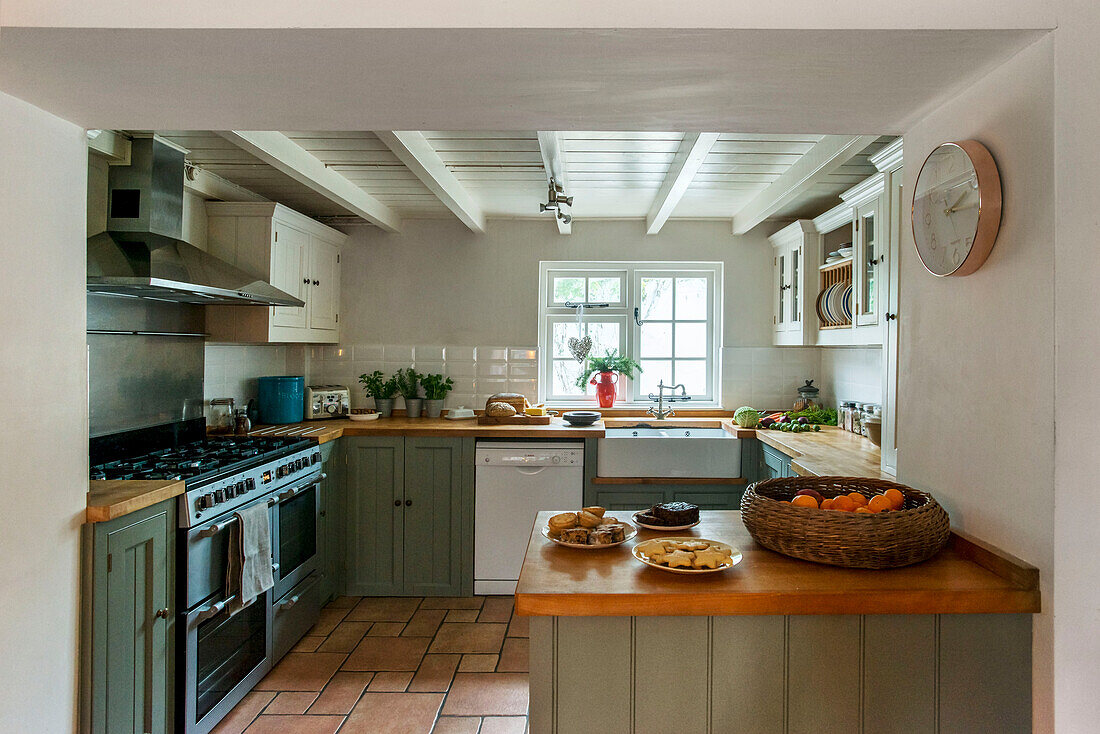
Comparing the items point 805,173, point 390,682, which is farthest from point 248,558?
point 805,173

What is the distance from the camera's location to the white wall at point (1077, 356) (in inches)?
49.7

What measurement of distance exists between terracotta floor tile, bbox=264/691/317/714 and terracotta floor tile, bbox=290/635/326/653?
1.30 ft

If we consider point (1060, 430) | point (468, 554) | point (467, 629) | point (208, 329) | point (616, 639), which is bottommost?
point (467, 629)

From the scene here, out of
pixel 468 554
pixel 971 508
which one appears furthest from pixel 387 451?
pixel 971 508

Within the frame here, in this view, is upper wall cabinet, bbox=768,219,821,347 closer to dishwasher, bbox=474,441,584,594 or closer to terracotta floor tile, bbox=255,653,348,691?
dishwasher, bbox=474,441,584,594

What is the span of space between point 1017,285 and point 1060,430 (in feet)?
1.06

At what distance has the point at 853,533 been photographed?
4.81 feet

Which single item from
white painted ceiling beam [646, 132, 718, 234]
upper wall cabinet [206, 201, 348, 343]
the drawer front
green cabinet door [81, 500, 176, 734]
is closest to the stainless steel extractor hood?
upper wall cabinet [206, 201, 348, 343]

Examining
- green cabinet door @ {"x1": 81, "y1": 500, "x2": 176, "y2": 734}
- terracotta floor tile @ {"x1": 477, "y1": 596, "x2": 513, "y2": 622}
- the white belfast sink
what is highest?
the white belfast sink

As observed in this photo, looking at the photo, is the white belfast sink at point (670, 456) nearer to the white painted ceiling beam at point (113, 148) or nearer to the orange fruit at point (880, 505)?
the orange fruit at point (880, 505)

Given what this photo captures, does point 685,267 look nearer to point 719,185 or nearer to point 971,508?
point 719,185

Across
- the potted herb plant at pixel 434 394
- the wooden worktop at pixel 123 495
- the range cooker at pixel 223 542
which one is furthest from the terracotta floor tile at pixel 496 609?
the wooden worktop at pixel 123 495

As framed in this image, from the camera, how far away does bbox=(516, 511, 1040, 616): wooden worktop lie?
137 centimetres

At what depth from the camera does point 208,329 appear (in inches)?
135
